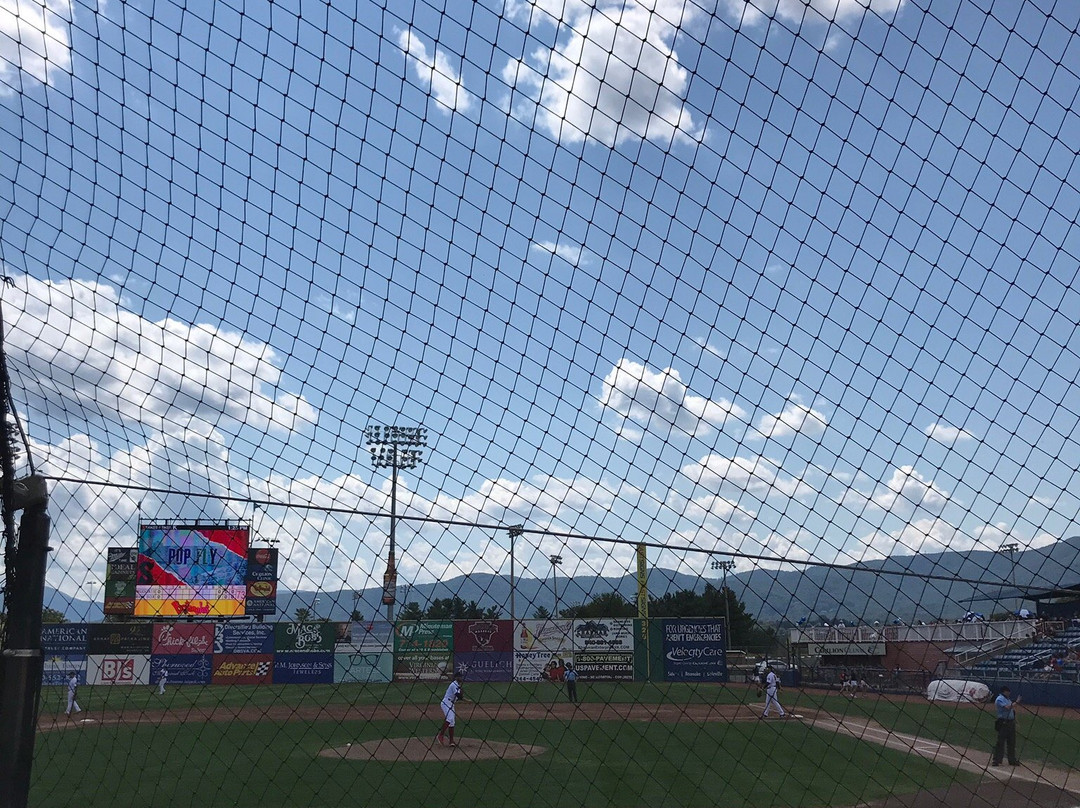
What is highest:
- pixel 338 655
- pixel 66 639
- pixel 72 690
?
pixel 66 639

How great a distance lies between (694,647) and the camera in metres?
25.3

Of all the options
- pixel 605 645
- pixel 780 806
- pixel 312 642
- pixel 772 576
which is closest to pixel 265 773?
pixel 780 806

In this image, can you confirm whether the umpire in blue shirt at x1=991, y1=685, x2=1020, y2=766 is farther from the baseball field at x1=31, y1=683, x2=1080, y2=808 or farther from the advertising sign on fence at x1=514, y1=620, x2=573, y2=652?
the advertising sign on fence at x1=514, y1=620, x2=573, y2=652

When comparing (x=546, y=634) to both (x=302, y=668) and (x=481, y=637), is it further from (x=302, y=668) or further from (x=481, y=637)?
(x=302, y=668)

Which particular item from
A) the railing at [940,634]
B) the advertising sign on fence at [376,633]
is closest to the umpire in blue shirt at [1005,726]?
the railing at [940,634]

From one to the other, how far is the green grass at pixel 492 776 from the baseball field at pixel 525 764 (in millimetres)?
34

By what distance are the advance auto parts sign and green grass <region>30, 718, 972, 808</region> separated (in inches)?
398

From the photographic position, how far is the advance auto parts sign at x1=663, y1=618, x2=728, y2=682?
82.5 ft

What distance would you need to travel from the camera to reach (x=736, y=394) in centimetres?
480

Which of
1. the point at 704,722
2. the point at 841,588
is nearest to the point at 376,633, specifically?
the point at 704,722

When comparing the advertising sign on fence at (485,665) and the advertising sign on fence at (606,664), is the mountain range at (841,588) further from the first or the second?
the advertising sign on fence at (606,664)

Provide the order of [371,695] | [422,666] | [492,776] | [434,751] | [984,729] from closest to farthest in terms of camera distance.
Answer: [492,776] → [434,751] → [984,729] → [371,695] → [422,666]

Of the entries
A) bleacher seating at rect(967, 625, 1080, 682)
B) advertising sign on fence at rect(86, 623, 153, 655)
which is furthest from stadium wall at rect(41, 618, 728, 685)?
bleacher seating at rect(967, 625, 1080, 682)

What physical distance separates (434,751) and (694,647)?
13614 mm
